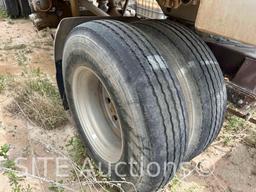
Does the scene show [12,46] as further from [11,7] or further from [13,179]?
[13,179]

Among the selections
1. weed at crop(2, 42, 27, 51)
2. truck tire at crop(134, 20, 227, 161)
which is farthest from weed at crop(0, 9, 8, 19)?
truck tire at crop(134, 20, 227, 161)

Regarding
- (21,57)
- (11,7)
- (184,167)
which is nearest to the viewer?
(184,167)

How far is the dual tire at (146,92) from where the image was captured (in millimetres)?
1900

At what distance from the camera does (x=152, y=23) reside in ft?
7.79

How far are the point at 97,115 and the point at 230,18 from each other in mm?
1395

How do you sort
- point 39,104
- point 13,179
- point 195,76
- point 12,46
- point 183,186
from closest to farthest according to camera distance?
1. point 195,76
2. point 13,179
3. point 183,186
4. point 39,104
5. point 12,46

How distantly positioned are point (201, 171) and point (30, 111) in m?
1.62

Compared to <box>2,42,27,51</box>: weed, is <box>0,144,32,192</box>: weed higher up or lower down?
higher up

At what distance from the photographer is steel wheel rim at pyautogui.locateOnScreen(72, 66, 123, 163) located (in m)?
2.51

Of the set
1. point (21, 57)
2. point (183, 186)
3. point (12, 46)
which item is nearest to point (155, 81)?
point (183, 186)

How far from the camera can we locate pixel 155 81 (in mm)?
1905

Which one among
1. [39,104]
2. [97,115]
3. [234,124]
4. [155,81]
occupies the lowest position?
[234,124]

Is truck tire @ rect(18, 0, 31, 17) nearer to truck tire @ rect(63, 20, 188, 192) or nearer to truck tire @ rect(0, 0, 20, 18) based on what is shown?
truck tire @ rect(0, 0, 20, 18)
